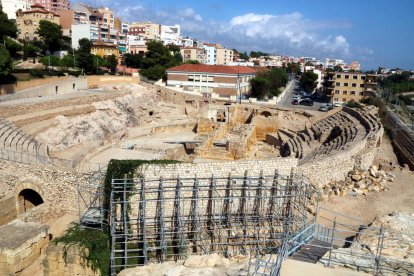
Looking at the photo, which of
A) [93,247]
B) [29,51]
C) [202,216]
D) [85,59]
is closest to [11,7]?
[29,51]

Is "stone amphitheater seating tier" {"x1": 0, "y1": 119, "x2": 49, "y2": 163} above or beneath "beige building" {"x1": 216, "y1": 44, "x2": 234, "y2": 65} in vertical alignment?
Answer: beneath

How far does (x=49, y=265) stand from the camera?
11172 millimetres

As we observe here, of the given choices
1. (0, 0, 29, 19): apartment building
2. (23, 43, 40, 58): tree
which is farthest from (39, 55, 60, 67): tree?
(0, 0, 29, 19): apartment building

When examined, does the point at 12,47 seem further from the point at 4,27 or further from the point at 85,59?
the point at 85,59

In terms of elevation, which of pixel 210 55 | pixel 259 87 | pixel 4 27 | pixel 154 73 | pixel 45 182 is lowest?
pixel 45 182

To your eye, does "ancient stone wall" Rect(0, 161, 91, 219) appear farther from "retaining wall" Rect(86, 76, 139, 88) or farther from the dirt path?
"retaining wall" Rect(86, 76, 139, 88)

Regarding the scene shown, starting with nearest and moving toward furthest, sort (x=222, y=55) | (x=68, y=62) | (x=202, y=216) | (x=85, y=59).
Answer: (x=202, y=216) < (x=85, y=59) < (x=68, y=62) < (x=222, y=55)

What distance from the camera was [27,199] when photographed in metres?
15.8

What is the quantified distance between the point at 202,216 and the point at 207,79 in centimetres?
3536

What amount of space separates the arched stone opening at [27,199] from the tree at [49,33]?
123 ft

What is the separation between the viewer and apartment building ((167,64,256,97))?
153 feet

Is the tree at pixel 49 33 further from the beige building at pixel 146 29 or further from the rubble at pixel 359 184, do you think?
the beige building at pixel 146 29

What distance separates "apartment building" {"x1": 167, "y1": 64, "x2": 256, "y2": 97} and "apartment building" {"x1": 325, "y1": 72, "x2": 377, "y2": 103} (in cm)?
1512

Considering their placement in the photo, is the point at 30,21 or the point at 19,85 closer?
the point at 19,85
